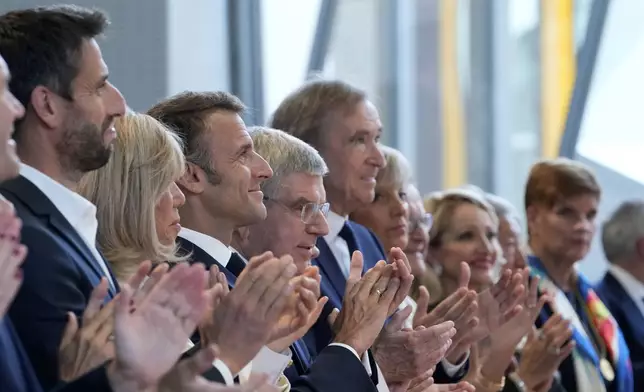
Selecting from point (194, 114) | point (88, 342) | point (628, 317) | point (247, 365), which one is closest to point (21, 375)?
point (88, 342)

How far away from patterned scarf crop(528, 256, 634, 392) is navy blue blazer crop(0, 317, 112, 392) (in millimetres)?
2808

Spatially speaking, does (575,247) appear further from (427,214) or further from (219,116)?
(219,116)

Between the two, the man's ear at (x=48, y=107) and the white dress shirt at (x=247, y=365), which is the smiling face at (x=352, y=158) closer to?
the white dress shirt at (x=247, y=365)

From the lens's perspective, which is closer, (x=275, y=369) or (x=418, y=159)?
(x=275, y=369)

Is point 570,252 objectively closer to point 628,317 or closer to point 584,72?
point 628,317

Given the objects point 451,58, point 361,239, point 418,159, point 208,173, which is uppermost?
point 208,173

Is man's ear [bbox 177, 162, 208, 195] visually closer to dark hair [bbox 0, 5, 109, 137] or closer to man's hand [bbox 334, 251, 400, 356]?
man's hand [bbox 334, 251, 400, 356]

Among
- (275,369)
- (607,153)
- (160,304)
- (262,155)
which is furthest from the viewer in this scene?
(607,153)

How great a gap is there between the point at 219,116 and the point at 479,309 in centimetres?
119

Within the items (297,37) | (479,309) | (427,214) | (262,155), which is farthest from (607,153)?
(262,155)

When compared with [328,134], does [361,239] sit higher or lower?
lower

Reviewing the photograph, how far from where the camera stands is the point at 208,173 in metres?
2.93

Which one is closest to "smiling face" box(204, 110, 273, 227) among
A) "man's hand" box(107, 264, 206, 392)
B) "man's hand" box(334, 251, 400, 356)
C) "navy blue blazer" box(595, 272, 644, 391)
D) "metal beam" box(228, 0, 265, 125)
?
"man's hand" box(334, 251, 400, 356)

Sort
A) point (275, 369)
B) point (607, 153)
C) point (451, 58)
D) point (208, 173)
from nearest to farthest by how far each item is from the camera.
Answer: point (275, 369) < point (208, 173) < point (607, 153) < point (451, 58)
